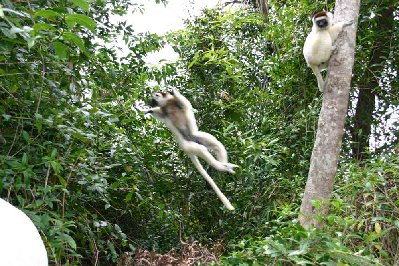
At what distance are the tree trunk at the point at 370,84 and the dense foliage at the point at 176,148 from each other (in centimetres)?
9

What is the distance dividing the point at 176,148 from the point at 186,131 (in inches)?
75.6

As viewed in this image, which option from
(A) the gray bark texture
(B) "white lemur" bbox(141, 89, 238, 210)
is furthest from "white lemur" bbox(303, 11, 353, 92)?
(B) "white lemur" bbox(141, 89, 238, 210)

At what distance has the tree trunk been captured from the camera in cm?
613

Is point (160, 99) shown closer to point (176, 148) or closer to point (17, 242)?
point (176, 148)

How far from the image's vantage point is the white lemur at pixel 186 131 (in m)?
3.88

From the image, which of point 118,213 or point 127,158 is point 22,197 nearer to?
point 127,158

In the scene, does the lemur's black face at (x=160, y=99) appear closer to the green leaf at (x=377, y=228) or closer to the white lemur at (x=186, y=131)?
the white lemur at (x=186, y=131)

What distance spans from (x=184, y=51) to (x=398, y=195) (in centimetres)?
369

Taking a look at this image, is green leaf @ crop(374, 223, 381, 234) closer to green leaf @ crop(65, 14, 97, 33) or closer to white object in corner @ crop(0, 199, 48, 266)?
green leaf @ crop(65, 14, 97, 33)

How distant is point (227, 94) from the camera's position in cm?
644

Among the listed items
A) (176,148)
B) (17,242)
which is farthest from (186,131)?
(17,242)

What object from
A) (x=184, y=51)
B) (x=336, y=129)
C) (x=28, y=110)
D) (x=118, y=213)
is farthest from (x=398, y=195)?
(x=184, y=51)

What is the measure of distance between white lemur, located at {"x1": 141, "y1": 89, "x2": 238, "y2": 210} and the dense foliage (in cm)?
41

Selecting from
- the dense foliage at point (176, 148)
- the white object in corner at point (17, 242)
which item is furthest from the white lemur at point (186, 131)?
the white object in corner at point (17, 242)
